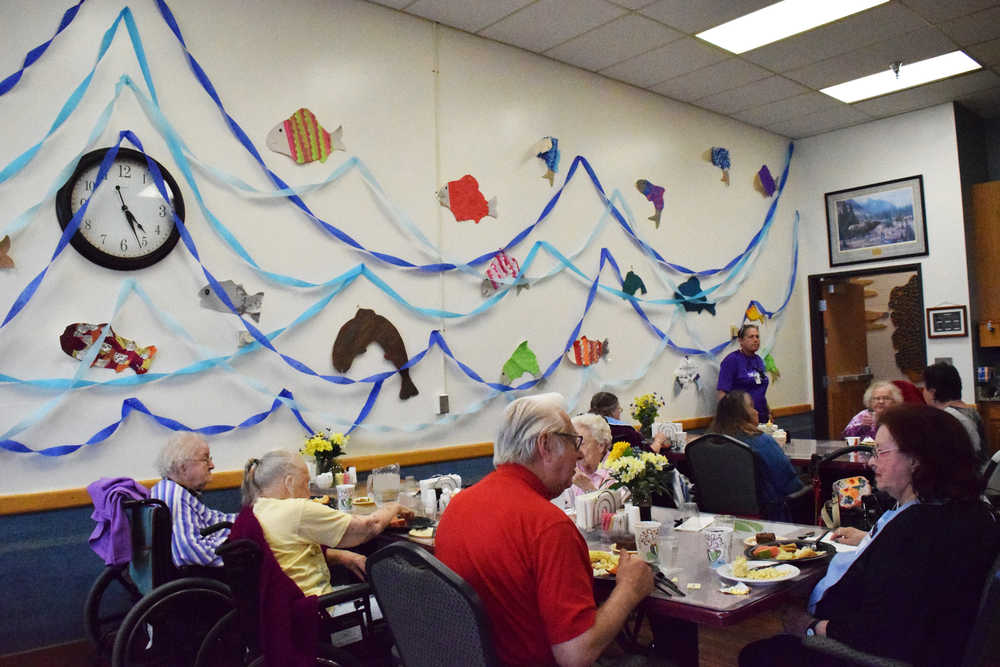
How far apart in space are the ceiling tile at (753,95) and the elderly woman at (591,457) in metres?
4.22

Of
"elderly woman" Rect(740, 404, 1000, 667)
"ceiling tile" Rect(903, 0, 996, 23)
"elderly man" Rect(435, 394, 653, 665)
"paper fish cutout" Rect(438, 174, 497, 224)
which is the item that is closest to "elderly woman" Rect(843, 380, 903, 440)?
"ceiling tile" Rect(903, 0, 996, 23)

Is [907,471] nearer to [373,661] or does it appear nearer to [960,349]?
[373,661]

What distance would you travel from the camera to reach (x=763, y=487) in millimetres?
4113

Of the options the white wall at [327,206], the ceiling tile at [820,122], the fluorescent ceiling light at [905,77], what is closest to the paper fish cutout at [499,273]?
the white wall at [327,206]

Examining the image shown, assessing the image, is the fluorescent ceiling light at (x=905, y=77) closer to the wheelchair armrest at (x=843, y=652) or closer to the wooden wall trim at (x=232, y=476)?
the wooden wall trim at (x=232, y=476)

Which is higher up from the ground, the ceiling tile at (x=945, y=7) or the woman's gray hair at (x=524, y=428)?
the ceiling tile at (x=945, y=7)

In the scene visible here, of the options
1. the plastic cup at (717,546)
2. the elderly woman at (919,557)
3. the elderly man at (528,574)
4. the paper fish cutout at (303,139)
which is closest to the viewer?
the elderly man at (528,574)

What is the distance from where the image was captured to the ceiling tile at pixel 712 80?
20.3 ft

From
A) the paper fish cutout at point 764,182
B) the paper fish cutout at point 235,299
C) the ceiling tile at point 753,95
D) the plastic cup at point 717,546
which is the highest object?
the ceiling tile at point 753,95

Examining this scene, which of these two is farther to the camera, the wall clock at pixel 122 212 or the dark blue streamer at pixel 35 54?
the wall clock at pixel 122 212

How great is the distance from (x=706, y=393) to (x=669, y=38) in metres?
3.14

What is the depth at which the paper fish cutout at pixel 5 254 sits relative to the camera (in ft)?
11.3

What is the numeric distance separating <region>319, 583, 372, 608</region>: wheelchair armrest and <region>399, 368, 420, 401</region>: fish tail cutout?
214 cm

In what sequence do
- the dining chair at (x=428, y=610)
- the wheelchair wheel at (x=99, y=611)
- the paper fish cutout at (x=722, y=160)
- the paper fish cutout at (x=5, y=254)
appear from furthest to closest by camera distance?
1. the paper fish cutout at (x=722, y=160)
2. the paper fish cutout at (x=5, y=254)
3. the wheelchair wheel at (x=99, y=611)
4. the dining chair at (x=428, y=610)
